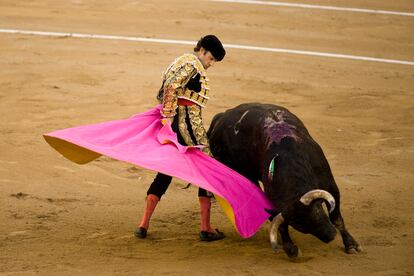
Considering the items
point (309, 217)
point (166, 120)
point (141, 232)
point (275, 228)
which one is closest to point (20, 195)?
point (141, 232)

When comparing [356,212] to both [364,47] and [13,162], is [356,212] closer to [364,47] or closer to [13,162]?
[13,162]

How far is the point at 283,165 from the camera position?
5.82 metres

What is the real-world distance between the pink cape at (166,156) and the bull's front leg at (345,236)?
0.46 meters

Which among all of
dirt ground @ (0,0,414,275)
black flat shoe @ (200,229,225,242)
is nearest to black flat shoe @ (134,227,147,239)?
dirt ground @ (0,0,414,275)

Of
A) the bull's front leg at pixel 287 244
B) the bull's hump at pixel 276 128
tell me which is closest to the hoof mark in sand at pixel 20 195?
the bull's hump at pixel 276 128

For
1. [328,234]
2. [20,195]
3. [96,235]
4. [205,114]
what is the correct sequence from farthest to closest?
[205,114] < [20,195] < [96,235] < [328,234]

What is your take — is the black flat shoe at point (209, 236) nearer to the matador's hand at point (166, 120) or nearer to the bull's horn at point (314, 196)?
the matador's hand at point (166, 120)

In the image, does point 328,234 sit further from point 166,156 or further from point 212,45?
point 212,45

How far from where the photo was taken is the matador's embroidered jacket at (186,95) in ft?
19.3

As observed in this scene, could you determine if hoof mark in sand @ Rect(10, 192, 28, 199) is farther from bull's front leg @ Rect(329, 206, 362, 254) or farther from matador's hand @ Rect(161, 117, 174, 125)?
bull's front leg @ Rect(329, 206, 362, 254)

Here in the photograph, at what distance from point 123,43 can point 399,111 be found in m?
4.36

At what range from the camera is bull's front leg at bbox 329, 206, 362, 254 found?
5.98 meters

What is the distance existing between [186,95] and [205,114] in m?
3.38

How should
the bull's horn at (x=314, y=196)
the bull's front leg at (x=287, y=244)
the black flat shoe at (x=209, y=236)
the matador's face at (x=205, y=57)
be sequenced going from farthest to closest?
the black flat shoe at (x=209, y=236) → the matador's face at (x=205, y=57) → the bull's front leg at (x=287, y=244) → the bull's horn at (x=314, y=196)
